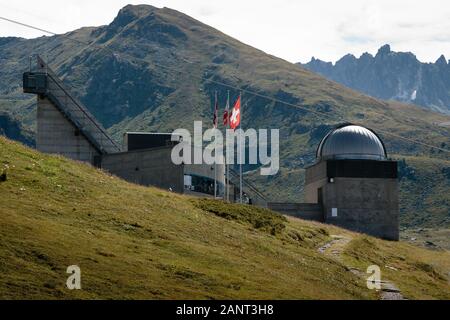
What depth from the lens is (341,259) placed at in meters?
55.3

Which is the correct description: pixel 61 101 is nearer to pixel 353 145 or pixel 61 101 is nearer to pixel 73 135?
pixel 73 135

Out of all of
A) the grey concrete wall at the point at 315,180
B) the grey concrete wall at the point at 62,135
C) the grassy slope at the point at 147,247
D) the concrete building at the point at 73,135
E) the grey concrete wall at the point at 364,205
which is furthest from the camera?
the grey concrete wall at the point at 315,180

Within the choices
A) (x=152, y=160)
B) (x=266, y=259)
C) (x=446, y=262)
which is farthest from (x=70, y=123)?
Answer: (x=266, y=259)

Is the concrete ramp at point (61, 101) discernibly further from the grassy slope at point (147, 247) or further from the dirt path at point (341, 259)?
the dirt path at point (341, 259)

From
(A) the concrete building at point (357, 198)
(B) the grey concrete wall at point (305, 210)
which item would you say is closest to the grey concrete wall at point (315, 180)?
(A) the concrete building at point (357, 198)

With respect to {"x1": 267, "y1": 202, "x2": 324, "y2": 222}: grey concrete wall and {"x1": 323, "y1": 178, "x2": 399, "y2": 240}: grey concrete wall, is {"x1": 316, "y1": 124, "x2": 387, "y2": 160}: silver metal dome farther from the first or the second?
{"x1": 267, "y1": 202, "x2": 324, "y2": 222}: grey concrete wall

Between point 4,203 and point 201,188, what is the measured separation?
44174mm

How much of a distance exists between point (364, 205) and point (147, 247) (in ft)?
174

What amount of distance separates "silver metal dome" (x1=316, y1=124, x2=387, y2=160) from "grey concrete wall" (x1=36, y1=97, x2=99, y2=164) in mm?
24450

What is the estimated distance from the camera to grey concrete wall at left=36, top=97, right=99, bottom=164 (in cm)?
8631

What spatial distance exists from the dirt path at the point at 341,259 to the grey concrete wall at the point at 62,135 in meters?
27.4

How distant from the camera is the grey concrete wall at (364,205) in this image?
92188 millimetres

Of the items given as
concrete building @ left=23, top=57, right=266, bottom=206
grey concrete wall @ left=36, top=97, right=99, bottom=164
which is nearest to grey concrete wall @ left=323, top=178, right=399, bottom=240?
concrete building @ left=23, top=57, right=266, bottom=206

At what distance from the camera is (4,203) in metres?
42.9
